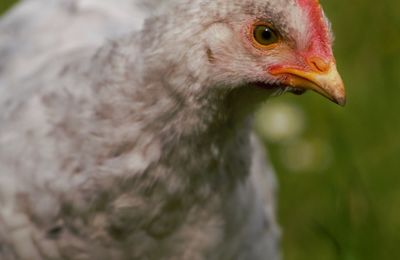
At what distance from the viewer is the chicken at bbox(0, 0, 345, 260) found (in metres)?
2.12

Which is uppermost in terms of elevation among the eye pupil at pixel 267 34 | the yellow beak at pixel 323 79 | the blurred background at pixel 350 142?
the blurred background at pixel 350 142

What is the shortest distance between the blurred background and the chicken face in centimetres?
95

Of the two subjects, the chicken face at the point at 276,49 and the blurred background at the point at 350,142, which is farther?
the blurred background at the point at 350,142

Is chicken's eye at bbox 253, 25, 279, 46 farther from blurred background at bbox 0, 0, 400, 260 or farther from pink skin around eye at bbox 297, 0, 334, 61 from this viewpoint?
blurred background at bbox 0, 0, 400, 260

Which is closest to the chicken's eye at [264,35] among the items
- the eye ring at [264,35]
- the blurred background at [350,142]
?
the eye ring at [264,35]

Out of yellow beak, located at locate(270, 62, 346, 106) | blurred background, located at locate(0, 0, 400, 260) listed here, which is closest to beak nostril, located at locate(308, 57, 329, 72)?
yellow beak, located at locate(270, 62, 346, 106)

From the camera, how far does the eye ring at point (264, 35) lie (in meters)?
2.10

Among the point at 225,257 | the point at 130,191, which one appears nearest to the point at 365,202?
the point at 225,257

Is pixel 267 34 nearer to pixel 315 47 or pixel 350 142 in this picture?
pixel 315 47

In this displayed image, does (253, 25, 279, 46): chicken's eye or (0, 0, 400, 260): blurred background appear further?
(0, 0, 400, 260): blurred background

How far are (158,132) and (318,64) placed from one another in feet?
1.17

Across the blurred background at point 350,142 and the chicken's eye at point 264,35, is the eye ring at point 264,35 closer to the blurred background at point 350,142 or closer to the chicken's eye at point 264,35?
the chicken's eye at point 264,35

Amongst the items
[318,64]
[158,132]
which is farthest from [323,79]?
→ [158,132]

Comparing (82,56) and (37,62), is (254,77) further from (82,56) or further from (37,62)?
(37,62)
